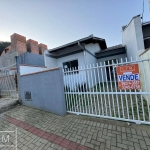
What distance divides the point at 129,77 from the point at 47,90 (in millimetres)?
3394

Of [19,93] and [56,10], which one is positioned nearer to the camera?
[19,93]

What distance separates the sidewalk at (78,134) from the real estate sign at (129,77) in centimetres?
116

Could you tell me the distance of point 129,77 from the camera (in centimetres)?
283

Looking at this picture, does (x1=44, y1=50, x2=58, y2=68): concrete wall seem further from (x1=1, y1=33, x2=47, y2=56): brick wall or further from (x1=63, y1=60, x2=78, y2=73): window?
(x1=1, y1=33, x2=47, y2=56): brick wall

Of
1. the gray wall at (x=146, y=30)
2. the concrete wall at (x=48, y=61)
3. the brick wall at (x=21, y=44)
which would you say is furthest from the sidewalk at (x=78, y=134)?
the brick wall at (x=21, y=44)

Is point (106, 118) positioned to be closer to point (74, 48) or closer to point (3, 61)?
point (74, 48)

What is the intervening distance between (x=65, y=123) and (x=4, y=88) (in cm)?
613

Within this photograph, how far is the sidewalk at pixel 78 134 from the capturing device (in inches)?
88.3

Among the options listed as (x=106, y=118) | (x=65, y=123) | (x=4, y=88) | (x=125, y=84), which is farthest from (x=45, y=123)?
(x=4, y=88)

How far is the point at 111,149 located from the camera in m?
2.09

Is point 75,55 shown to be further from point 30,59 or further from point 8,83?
point 8,83

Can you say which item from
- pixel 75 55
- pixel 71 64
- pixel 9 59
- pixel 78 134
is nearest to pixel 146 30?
pixel 75 55

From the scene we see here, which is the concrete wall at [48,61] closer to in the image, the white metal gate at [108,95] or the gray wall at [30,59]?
the gray wall at [30,59]

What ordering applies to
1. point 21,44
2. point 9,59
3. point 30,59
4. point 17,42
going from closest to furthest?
point 30,59
point 17,42
point 21,44
point 9,59
